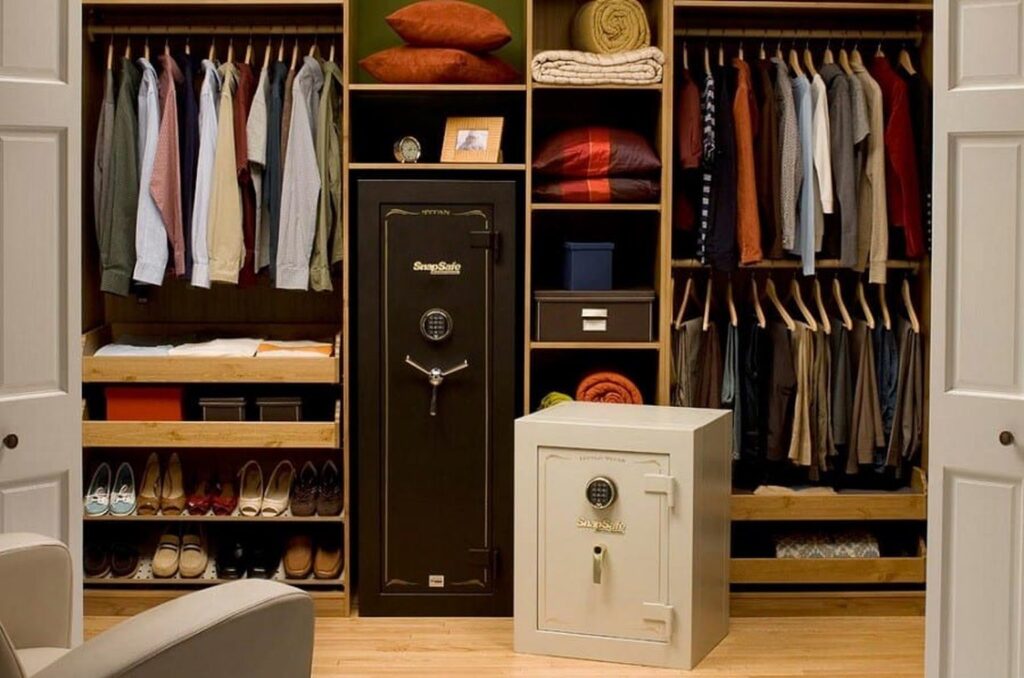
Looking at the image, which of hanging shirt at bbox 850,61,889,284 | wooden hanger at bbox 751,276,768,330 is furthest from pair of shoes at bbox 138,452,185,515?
hanging shirt at bbox 850,61,889,284

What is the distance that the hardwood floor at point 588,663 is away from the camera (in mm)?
4238

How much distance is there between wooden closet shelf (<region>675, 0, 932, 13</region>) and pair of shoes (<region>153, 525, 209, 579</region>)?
241 centimetres

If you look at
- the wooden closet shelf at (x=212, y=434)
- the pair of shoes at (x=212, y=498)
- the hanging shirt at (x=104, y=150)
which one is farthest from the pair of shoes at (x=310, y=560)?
the hanging shirt at (x=104, y=150)

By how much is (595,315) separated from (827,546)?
112 cm

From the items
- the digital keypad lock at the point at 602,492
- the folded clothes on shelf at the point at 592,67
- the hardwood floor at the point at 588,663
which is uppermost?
the folded clothes on shelf at the point at 592,67

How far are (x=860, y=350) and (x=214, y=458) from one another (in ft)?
7.53

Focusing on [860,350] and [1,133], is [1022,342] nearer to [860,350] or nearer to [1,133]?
[860,350]

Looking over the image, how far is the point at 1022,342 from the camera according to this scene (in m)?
3.12

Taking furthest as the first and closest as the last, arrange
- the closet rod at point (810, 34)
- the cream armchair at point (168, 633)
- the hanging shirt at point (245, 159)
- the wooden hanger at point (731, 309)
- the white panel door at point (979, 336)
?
the closet rod at point (810, 34) → the wooden hanger at point (731, 309) → the hanging shirt at point (245, 159) → the white panel door at point (979, 336) → the cream armchair at point (168, 633)

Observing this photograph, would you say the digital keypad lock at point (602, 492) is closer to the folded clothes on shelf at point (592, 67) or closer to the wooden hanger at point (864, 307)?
the wooden hanger at point (864, 307)

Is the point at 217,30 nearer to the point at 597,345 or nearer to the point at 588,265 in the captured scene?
the point at 588,265

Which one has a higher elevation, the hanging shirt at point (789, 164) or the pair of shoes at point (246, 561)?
the hanging shirt at point (789, 164)

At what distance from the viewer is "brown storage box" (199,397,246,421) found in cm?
477

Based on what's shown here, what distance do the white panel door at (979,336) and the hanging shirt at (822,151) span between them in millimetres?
1546
